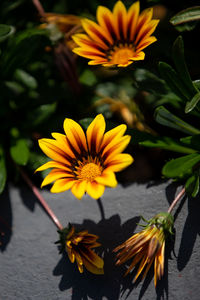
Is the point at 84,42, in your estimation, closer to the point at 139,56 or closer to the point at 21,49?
the point at 139,56

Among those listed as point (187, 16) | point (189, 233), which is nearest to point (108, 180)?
point (189, 233)

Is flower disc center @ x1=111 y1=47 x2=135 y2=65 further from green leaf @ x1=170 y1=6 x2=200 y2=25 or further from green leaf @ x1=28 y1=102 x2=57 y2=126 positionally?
green leaf @ x1=28 y1=102 x2=57 y2=126

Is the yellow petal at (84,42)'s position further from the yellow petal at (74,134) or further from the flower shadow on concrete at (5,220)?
the flower shadow on concrete at (5,220)

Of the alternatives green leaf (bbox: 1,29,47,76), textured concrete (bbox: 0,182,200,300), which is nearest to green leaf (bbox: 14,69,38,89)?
green leaf (bbox: 1,29,47,76)

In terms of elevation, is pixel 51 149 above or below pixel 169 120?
above

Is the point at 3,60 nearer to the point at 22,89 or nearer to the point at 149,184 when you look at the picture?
the point at 22,89

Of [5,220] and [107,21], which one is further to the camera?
[5,220]
